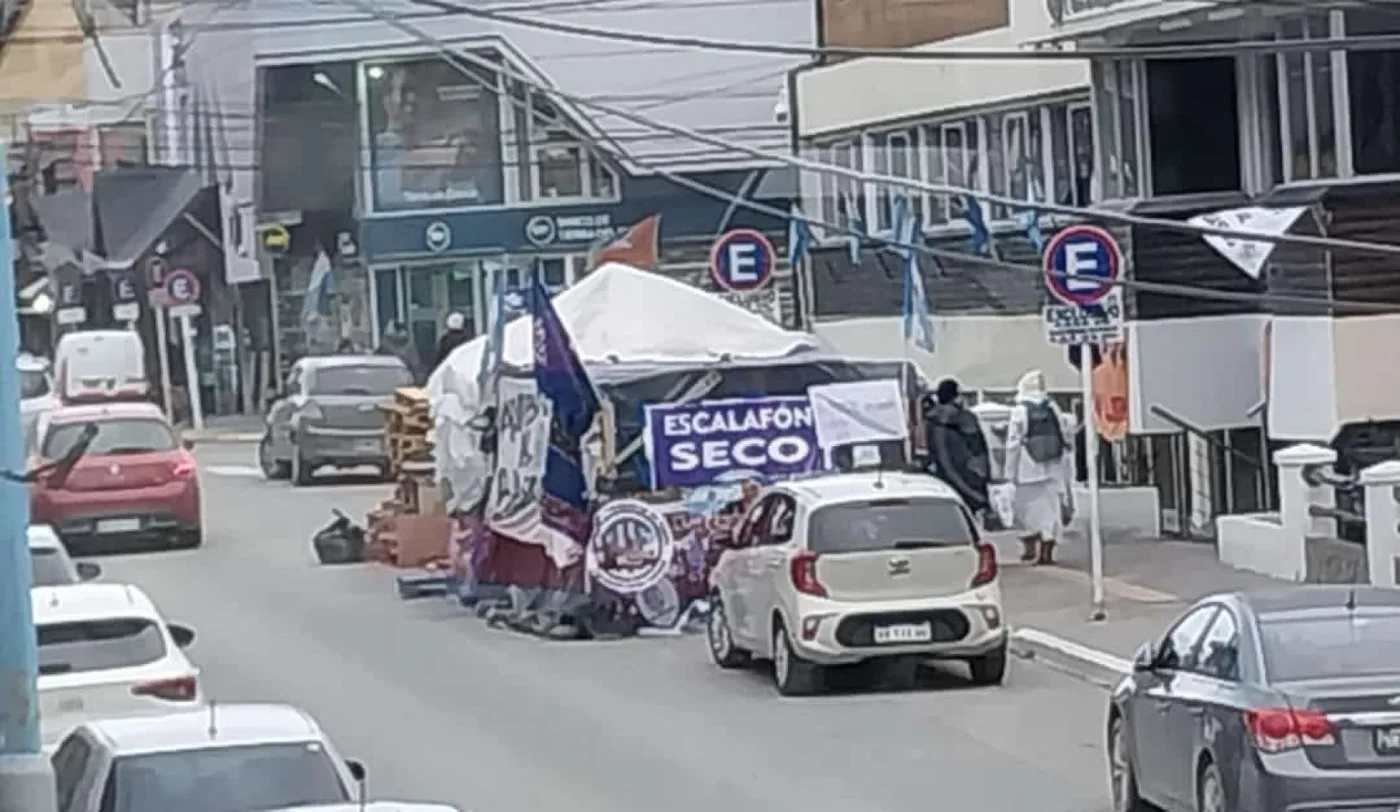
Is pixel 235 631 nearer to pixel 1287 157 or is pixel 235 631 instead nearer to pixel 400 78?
pixel 1287 157

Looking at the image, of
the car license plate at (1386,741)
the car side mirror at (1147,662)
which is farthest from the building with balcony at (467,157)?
the car license plate at (1386,741)

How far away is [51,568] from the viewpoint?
2377 centimetres

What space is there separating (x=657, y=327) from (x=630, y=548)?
3089 mm

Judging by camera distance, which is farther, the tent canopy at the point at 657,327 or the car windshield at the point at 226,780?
the tent canopy at the point at 657,327

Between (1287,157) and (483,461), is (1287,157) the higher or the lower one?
the higher one

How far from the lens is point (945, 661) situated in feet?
79.1

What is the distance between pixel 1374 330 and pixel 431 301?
3947cm

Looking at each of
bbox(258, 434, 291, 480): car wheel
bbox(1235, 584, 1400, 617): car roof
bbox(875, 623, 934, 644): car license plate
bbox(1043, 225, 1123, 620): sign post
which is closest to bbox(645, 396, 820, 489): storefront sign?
bbox(1043, 225, 1123, 620): sign post

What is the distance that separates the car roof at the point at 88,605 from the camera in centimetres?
1834

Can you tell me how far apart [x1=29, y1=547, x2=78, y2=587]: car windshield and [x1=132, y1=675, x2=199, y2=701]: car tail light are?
518 centimetres

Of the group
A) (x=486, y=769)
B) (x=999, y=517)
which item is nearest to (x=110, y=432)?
(x=999, y=517)

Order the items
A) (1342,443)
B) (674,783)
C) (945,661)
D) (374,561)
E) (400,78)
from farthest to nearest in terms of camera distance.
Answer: (400,78) < (374,561) < (1342,443) < (945,661) < (674,783)

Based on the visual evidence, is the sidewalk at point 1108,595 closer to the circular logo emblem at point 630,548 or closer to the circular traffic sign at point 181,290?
the circular logo emblem at point 630,548

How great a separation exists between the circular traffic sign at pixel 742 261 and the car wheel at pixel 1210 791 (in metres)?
21.0
